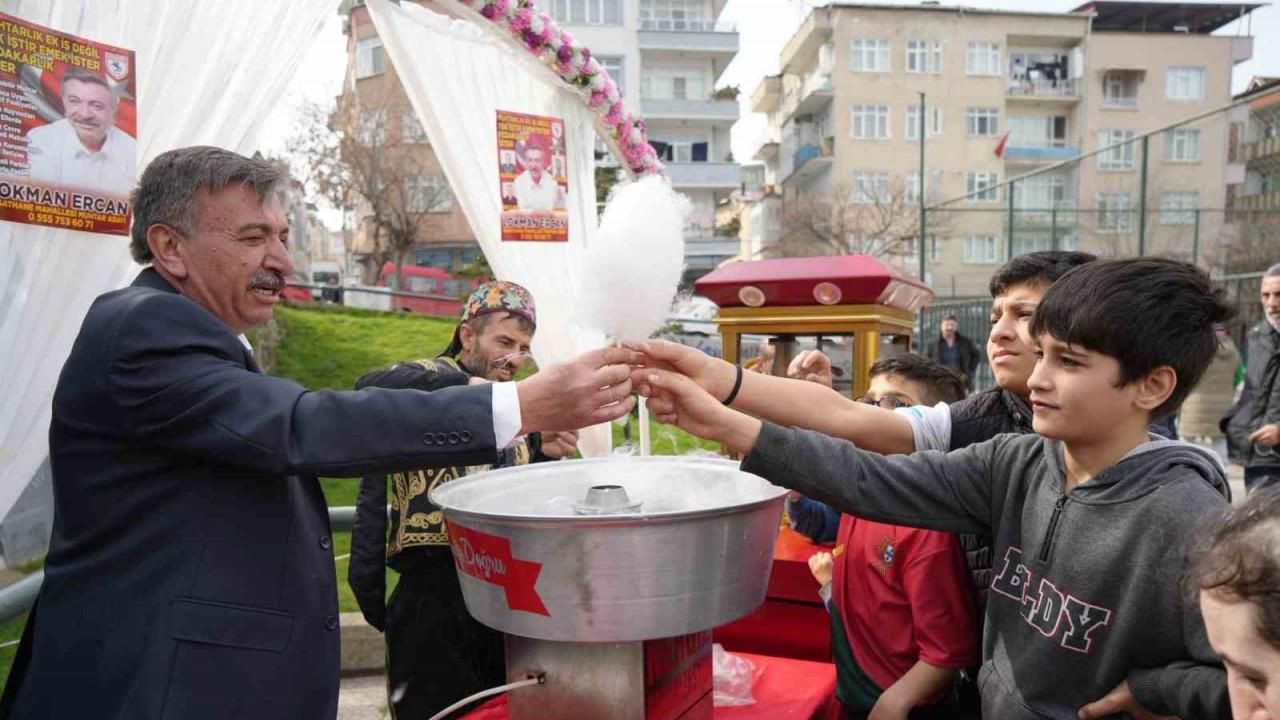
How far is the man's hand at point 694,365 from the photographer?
1672 mm

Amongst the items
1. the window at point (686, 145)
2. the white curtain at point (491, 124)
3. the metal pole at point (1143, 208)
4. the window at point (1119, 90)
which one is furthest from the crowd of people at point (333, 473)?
the window at point (1119, 90)

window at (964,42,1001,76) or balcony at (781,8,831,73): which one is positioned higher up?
balcony at (781,8,831,73)

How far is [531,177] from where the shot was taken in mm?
4660

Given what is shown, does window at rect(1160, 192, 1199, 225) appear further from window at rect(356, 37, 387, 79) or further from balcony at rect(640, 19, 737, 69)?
balcony at rect(640, 19, 737, 69)

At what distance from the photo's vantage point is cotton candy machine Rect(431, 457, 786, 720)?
1.10 metres

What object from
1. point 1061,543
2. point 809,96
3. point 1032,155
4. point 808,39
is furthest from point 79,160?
point 1032,155

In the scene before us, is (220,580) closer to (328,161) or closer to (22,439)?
(22,439)

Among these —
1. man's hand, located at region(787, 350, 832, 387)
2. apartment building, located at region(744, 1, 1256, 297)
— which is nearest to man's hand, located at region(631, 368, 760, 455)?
man's hand, located at region(787, 350, 832, 387)

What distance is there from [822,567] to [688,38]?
30.3m

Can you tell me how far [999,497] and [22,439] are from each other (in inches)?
113

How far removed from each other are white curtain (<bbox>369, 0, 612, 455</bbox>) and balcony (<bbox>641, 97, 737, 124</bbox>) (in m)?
26.4

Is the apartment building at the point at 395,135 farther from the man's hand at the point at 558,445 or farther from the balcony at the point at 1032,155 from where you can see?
the balcony at the point at 1032,155

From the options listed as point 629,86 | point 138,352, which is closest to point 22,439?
point 138,352

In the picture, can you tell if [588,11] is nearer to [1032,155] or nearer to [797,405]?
[1032,155]
